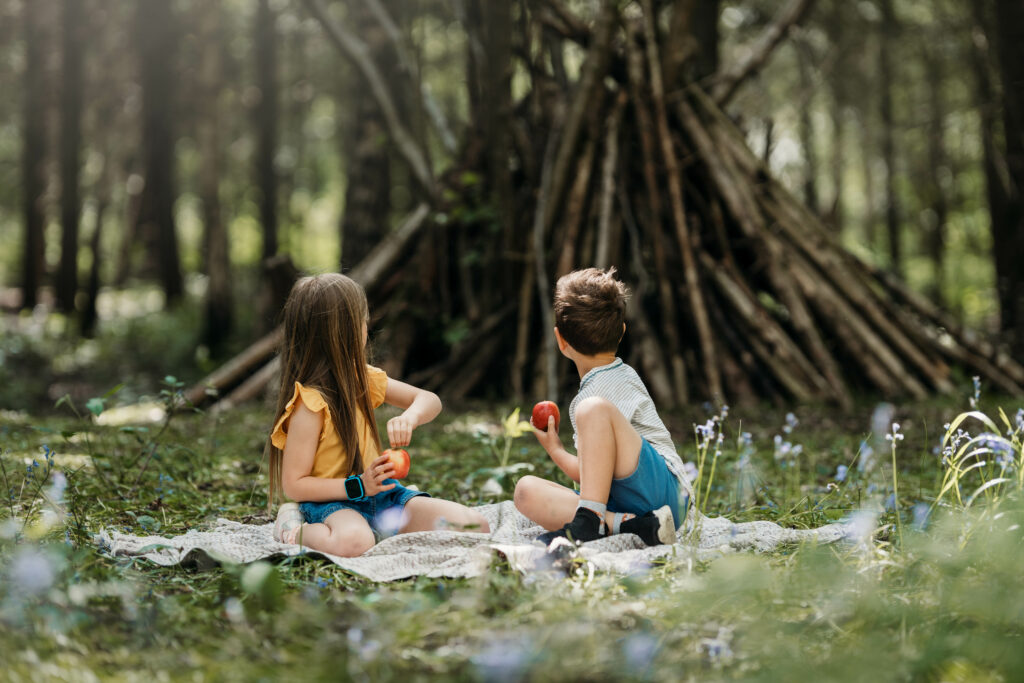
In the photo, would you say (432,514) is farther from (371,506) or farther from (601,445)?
(601,445)

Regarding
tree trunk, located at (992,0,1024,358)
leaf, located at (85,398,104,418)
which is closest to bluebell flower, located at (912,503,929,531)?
leaf, located at (85,398,104,418)

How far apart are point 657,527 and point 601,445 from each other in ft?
0.96

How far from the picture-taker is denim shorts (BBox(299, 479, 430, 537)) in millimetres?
2789

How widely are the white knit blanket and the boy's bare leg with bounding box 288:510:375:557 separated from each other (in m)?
0.04

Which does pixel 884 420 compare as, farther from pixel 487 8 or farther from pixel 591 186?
pixel 487 8

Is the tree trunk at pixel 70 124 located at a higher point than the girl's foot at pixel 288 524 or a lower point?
higher

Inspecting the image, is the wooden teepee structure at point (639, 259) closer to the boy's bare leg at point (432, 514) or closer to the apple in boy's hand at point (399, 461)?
the boy's bare leg at point (432, 514)

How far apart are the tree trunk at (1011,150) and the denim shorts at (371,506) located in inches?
220

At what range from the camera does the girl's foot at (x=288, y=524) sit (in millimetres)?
2707

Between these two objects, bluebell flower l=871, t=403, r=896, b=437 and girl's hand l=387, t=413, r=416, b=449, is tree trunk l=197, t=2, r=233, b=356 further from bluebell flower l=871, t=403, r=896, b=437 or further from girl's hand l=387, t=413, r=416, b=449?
girl's hand l=387, t=413, r=416, b=449

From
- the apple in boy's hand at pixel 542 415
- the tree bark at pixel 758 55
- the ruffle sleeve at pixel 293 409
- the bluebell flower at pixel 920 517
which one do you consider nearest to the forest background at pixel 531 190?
the tree bark at pixel 758 55

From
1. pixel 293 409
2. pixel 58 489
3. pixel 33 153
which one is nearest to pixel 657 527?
pixel 293 409

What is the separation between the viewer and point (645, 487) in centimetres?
259

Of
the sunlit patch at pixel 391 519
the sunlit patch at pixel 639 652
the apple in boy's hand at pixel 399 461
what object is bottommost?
the sunlit patch at pixel 391 519
